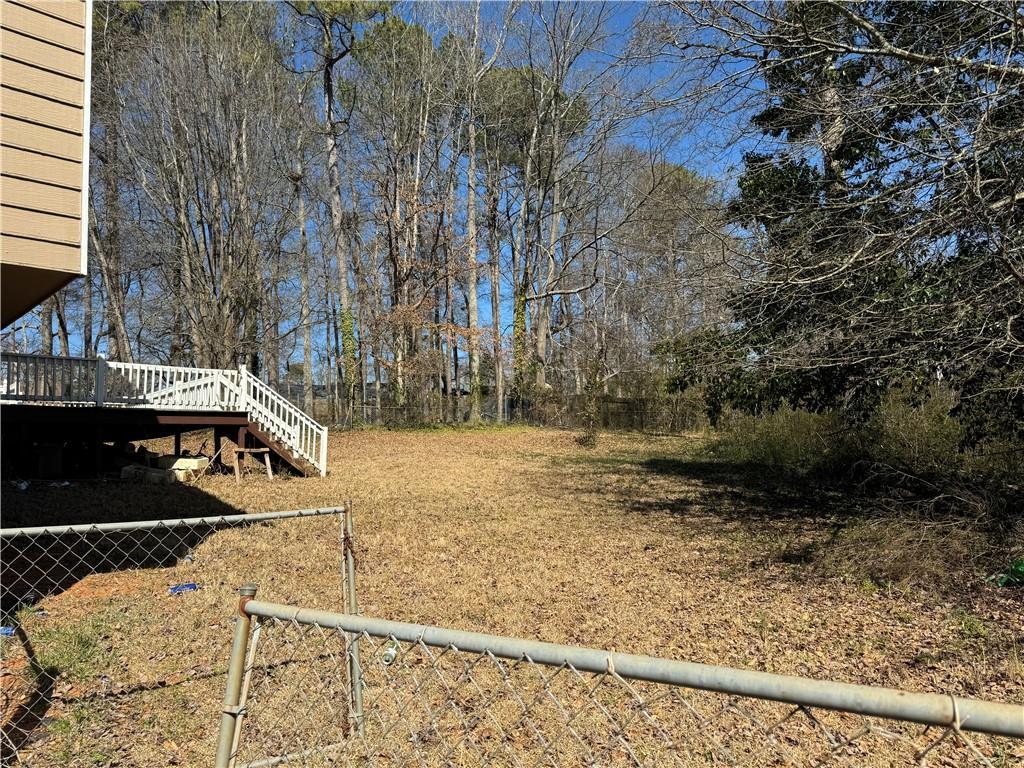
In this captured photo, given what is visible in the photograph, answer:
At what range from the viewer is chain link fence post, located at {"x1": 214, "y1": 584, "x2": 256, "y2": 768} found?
1.87 metres

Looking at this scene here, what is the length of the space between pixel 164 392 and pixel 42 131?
27.3 ft

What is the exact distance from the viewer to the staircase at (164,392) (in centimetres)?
1012

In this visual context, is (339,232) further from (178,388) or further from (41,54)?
(41,54)

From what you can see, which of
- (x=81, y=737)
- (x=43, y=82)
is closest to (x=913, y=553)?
(x=81, y=737)

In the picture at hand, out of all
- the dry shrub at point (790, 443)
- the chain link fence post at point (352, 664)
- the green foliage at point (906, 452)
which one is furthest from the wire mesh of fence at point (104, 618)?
the dry shrub at point (790, 443)

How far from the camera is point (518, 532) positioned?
25.7 feet

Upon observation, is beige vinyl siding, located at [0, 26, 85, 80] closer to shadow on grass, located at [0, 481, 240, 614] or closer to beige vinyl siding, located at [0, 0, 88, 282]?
beige vinyl siding, located at [0, 0, 88, 282]

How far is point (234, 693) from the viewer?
6.17 feet

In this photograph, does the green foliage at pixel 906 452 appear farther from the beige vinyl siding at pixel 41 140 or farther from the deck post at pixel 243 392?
the deck post at pixel 243 392

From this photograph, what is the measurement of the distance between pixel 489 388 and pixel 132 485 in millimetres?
17143

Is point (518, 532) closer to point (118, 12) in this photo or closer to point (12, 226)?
point (12, 226)

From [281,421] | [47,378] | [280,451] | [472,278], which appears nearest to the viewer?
[47,378]

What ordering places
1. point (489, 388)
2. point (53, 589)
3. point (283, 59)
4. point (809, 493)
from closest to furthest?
1. point (53, 589)
2. point (809, 493)
3. point (283, 59)
4. point (489, 388)

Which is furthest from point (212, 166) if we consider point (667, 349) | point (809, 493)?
point (809, 493)
